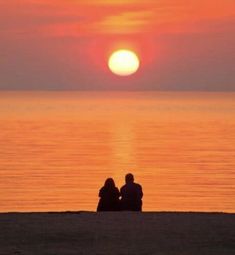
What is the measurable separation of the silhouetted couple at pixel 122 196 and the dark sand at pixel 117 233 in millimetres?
977

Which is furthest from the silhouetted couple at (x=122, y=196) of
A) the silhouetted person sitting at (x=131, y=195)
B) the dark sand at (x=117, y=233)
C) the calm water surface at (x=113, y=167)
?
the calm water surface at (x=113, y=167)

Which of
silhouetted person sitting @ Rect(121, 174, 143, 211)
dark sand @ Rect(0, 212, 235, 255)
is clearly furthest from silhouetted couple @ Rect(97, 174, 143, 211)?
dark sand @ Rect(0, 212, 235, 255)

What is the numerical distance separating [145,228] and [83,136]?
198ft

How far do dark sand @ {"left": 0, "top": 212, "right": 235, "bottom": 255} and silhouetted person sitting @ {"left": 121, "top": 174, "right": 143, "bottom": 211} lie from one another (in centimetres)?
100

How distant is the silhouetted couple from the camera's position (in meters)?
17.0

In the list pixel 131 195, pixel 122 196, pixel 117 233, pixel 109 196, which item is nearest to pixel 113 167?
pixel 122 196

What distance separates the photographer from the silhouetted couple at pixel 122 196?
55.8ft

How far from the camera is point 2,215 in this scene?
51.4ft

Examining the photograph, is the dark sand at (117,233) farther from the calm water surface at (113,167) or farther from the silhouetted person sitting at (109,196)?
the calm water surface at (113,167)

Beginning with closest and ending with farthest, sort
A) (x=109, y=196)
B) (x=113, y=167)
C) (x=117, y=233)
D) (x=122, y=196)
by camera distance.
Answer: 1. (x=117, y=233)
2. (x=109, y=196)
3. (x=122, y=196)
4. (x=113, y=167)

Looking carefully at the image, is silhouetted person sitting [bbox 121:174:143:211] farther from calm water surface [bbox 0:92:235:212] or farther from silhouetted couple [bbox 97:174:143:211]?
calm water surface [bbox 0:92:235:212]

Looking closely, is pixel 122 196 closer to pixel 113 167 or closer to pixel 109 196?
pixel 109 196

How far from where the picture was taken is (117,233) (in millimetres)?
13641

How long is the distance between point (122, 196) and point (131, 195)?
22cm
